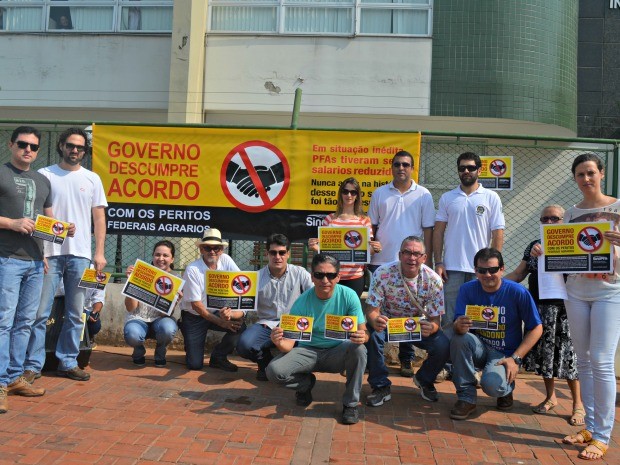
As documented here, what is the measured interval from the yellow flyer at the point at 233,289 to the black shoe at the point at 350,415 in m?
1.43

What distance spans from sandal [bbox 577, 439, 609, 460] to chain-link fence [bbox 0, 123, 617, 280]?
125 inches

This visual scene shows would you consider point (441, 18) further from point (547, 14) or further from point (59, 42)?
point (59, 42)

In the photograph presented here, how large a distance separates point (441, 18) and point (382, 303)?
718 cm

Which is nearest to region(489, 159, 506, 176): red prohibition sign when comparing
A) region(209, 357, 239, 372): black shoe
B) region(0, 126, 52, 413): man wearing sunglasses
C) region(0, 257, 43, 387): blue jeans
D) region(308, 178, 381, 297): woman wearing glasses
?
region(308, 178, 381, 297): woman wearing glasses

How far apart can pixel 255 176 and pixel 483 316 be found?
3018mm

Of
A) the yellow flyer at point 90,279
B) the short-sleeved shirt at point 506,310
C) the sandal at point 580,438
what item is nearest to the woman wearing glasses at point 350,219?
the short-sleeved shirt at point 506,310

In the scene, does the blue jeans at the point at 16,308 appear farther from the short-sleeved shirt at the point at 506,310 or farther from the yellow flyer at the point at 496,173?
the yellow flyer at the point at 496,173

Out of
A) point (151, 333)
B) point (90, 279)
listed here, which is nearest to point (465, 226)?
point (151, 333)

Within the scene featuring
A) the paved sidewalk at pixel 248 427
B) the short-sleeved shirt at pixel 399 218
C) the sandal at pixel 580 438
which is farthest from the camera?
the short-sleeved shirt at pixel 399 218

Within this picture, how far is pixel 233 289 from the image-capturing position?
6.00 m

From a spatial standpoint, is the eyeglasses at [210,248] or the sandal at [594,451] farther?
the eyeglasses at [210,248]

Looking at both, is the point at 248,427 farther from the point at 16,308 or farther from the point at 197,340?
the point at 16,308

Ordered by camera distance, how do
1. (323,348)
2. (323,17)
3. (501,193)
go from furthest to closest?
1. (323,17)
2. (501,193)
3. (323,348)

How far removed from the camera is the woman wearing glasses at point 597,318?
15.0 feet
